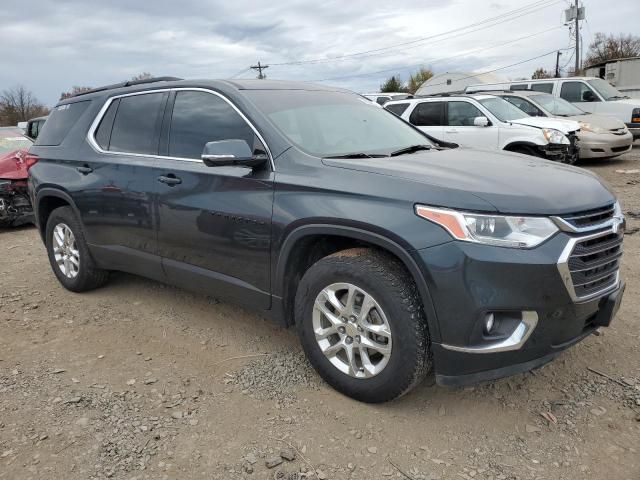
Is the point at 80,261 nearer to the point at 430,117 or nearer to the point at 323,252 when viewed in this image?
the point at 323,252

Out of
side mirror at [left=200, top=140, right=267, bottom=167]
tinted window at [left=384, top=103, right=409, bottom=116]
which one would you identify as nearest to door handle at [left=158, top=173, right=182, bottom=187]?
side mirror at [left=200, top=140, right=267, bottom=167]

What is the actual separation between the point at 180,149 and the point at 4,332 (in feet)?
6.55

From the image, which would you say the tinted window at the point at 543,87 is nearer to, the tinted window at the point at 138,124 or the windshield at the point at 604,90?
the windshield at the point at 604,90

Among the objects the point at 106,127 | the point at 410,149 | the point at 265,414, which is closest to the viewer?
the point at 265,414

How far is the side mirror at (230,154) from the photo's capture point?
3.02 meters


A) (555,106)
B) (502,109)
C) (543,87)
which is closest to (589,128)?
(555,106)

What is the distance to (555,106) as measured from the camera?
12.2m

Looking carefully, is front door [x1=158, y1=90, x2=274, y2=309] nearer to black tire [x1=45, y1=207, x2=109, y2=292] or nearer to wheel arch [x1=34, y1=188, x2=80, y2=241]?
black tire [x1=45, y1=207, x2=109, y2=292]

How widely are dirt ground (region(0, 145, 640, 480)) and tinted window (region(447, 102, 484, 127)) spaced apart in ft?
22.3

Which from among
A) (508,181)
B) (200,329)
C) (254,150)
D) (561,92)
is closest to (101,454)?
(200,329)

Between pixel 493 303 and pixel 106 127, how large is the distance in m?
3.43

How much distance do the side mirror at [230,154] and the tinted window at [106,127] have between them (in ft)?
5.46

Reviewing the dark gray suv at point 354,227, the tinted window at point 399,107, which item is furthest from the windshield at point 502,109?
the dark gray suv at point 354,227

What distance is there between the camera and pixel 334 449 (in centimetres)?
259
